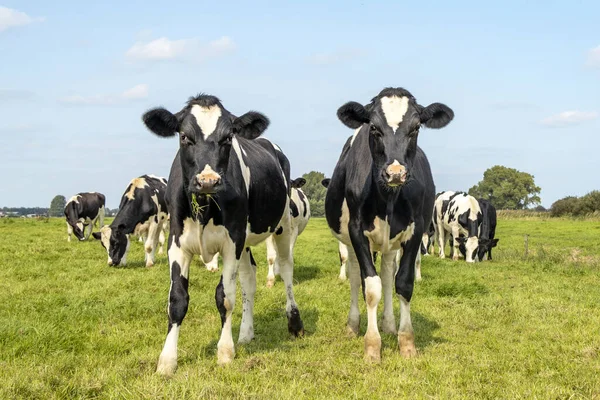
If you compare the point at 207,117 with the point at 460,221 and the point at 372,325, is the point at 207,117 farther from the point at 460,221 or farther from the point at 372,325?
the point at 460,221

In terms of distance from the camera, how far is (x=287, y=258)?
8344 millimetres

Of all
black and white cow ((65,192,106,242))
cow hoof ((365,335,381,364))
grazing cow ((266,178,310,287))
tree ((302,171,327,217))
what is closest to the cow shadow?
cow hoof ((365,335,381,364))

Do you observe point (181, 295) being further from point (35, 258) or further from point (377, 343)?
point (35, 258)

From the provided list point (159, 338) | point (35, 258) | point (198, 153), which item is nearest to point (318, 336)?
point (159, 338)

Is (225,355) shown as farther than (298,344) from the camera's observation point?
No

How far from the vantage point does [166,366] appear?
547 cm

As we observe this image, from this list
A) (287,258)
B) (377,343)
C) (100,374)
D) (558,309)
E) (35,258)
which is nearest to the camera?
(100,374)

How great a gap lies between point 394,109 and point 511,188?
11461 cm

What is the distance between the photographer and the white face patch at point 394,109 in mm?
6145

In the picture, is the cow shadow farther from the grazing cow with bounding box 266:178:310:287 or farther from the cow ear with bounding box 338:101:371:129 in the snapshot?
the grazing cow with bounding box 266:178:310:287

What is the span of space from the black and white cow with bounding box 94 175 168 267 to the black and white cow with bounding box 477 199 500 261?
1110cm

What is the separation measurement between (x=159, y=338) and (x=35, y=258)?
1060 cm

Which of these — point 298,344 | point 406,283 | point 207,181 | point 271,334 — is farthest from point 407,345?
point 207,181

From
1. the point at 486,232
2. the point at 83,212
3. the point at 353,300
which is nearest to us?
the point at 353,300
